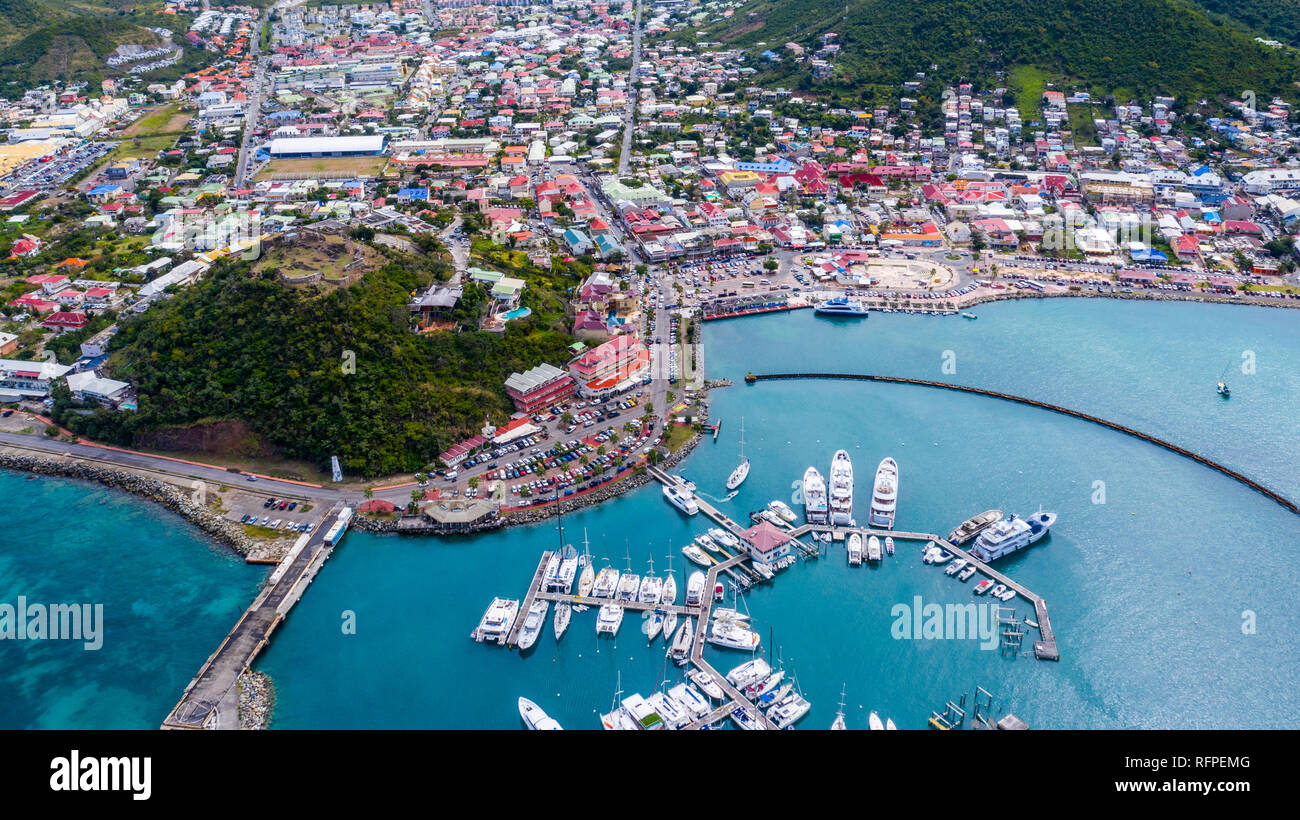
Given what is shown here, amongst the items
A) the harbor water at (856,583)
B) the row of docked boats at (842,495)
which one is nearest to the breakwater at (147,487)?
the harbor water at (856,583)

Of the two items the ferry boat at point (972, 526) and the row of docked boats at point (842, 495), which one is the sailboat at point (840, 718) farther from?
the ferry boat at point (972, 526)

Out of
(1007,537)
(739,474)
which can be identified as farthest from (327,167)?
(1007,537)

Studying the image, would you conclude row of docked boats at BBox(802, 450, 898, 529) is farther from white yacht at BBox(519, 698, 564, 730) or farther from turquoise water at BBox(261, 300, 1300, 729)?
white yacht at BBox(519, 698, 564, 730)

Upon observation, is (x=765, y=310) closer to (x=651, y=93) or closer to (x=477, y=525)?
(x=477, y=525)

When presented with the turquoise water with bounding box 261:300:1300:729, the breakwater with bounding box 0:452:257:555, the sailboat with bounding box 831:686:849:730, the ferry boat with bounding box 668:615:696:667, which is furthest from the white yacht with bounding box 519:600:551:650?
the breakwater with bounding box 0:452:257:555

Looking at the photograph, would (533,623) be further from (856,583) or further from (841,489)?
(841,489)

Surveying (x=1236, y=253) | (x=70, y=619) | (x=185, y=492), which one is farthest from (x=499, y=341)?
(x=1236, y=253)
